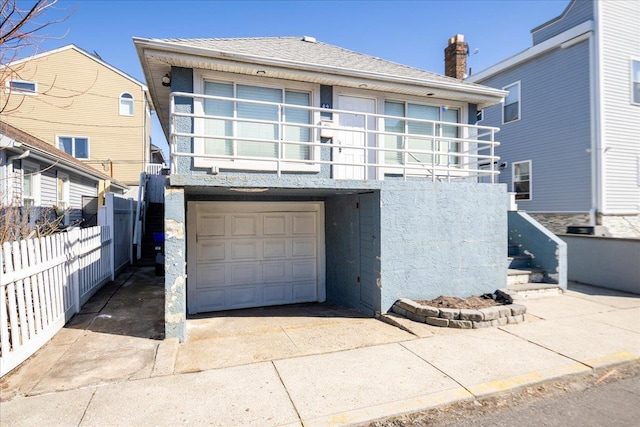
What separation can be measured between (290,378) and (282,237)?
4335mm

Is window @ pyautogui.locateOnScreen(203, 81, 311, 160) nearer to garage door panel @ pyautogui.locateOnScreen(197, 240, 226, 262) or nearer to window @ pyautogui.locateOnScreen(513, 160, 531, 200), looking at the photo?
garage door panel @ pyautogui.locateOnScreen(197, 240, 226, 262)

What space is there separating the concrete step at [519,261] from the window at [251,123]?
18.2 feet

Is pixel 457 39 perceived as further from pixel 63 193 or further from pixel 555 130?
pixel 63 193

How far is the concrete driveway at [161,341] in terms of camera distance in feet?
13.9

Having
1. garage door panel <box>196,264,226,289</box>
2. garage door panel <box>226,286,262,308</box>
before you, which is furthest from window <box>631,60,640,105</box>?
garage door panel <box>196,264,226,289</box>

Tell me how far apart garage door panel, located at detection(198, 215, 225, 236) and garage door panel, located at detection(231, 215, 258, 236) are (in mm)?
231

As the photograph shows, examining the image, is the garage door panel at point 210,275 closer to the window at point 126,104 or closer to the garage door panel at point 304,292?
the garage door panel at point 304,292

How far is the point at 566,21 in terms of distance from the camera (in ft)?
42.8

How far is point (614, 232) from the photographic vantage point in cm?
1185

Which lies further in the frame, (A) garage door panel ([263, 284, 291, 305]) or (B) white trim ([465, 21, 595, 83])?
(B) white trim ([465, 21, 595, 83])

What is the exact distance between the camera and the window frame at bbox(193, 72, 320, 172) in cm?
687

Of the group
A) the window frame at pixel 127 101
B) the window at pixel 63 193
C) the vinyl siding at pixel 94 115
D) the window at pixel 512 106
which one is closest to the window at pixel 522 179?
the window at pixel 512 106

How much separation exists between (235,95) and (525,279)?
24.9ft

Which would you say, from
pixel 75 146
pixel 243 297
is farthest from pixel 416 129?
pixel 75 146
